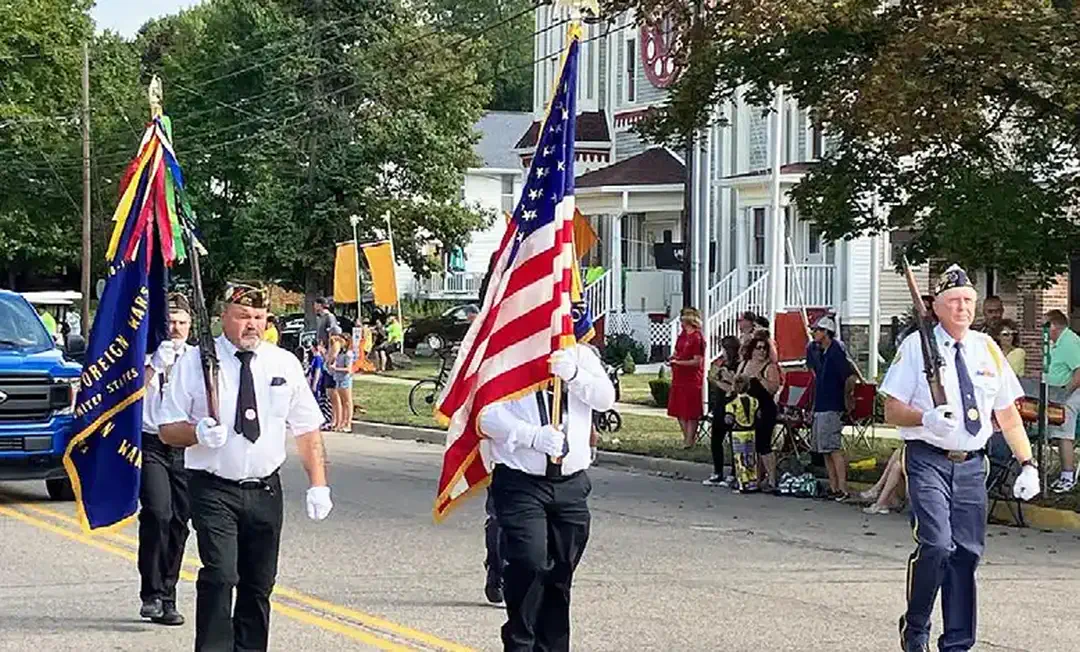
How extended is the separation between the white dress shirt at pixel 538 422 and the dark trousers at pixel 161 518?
2.64 meters

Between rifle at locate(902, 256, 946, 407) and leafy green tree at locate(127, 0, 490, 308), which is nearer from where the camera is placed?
rifle at locate(902, 256, 946, 407)

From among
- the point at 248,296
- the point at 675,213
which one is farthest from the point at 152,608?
the point at 675,213

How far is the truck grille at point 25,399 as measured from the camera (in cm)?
1636

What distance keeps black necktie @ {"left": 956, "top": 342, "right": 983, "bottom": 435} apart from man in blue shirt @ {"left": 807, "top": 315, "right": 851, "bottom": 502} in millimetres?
9104

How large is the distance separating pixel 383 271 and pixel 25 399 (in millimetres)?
25058

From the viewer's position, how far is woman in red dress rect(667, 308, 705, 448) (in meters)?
22.2

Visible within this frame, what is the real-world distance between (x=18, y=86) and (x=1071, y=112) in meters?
52.2

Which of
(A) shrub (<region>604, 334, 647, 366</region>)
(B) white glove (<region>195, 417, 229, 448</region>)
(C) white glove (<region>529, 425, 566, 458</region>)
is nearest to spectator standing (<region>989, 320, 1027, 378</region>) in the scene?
(C) white glove (<region>529, 425, 566, 458</region>)

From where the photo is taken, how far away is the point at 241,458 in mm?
8094

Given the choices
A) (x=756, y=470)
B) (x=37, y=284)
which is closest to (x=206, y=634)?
(x=756, y=470)

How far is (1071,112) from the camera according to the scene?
54.4 feet

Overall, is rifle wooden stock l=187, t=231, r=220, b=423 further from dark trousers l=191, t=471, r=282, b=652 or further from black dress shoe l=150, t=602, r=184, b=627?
black dress shoe l=150, t=602, r=184, b=627

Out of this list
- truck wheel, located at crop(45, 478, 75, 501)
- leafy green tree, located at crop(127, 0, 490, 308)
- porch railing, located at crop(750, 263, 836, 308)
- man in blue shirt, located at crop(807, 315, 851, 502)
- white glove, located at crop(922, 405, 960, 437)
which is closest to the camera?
white glove, located at crop(922, 405, 960, 437)

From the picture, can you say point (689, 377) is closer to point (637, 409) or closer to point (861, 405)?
point (861, 405)
